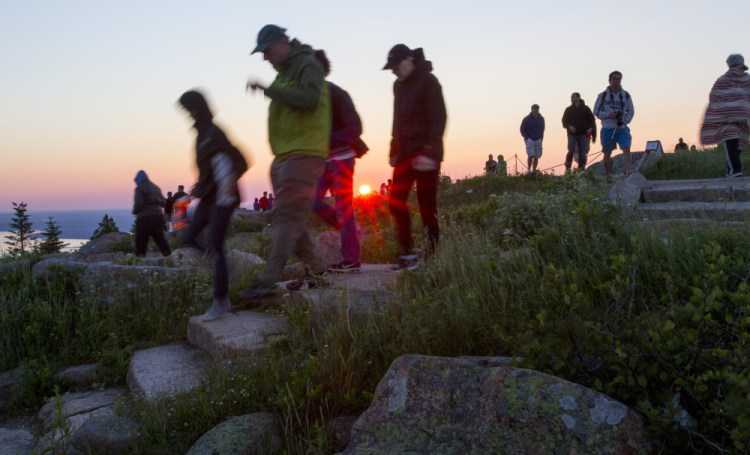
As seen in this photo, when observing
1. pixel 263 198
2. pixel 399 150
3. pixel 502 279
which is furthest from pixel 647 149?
pixel 263 198

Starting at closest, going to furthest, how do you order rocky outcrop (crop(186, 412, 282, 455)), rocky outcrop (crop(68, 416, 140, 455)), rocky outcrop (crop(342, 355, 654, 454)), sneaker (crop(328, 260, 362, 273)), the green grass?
rocky outcrop (crop(342, 355, 654, 454)), the green grass, rocky outcrop (crop(186, 412, 282, 455)), rocky outcrop (crop(68, 416, 140, 455)), sneaker (crop(328, 260, 362, 273))

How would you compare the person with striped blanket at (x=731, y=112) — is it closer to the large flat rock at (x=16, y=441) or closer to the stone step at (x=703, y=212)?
the stone step at (x=703, y=212)

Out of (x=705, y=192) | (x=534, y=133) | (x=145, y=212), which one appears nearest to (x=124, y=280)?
(x=145, y=212)

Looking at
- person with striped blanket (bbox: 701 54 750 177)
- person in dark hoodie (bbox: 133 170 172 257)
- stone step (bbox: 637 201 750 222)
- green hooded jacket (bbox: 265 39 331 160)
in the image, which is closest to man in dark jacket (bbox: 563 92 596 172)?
person with striped blanket (bbox: 701 54 750 177)

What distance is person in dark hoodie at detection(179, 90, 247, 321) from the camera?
529cm

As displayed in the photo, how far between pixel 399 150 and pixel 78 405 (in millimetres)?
3390

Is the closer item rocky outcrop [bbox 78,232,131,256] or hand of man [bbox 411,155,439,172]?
hand of man [bbox 411,155,439,172]

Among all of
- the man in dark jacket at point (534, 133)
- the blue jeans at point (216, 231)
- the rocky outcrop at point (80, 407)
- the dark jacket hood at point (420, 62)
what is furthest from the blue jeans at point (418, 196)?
the man in dark jacket at point (534, 133)

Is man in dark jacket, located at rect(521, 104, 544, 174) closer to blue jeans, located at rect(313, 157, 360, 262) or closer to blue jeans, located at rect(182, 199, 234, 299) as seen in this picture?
blue jeans, located at rect(313, 157, 360, 262)

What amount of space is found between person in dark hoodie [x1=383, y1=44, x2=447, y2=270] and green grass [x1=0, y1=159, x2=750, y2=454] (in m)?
1.06

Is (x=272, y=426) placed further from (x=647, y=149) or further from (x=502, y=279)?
(x=647, y=149)

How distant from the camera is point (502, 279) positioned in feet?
14.1

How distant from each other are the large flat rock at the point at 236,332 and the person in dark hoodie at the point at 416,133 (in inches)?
57.7

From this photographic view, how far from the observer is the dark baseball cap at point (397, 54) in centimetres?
605
